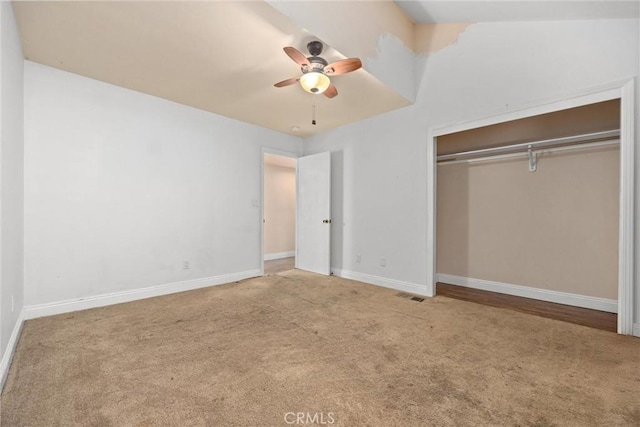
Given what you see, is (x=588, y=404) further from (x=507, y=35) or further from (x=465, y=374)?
(x=507, y=35)

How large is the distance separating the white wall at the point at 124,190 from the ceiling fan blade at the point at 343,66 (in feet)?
7.51

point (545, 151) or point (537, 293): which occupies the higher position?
point (545, 151)

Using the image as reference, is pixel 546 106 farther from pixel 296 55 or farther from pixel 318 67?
pixel 296 55

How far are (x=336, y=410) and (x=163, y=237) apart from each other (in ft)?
10.2

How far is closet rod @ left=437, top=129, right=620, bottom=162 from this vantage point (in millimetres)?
2919

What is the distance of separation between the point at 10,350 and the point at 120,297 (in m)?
1.26

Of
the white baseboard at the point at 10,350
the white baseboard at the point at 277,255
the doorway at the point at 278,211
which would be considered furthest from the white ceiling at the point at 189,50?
the white baseboard at the point at 277,255

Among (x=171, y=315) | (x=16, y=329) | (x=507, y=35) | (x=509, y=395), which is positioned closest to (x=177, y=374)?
(x=171, y=315)

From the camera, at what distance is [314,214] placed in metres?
5.00

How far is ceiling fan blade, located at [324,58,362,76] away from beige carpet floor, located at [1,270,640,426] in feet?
7.76

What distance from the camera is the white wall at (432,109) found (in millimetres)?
2535

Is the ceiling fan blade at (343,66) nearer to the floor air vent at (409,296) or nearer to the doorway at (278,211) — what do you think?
the floor air vent at (409,296)

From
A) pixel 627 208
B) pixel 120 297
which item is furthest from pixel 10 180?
pixel 627 208

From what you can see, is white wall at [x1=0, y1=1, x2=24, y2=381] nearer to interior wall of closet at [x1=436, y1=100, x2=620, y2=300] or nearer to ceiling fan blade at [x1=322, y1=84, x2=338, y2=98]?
ceiling fan blade at [x1=322, y1=84, x2=338, y2=98]
